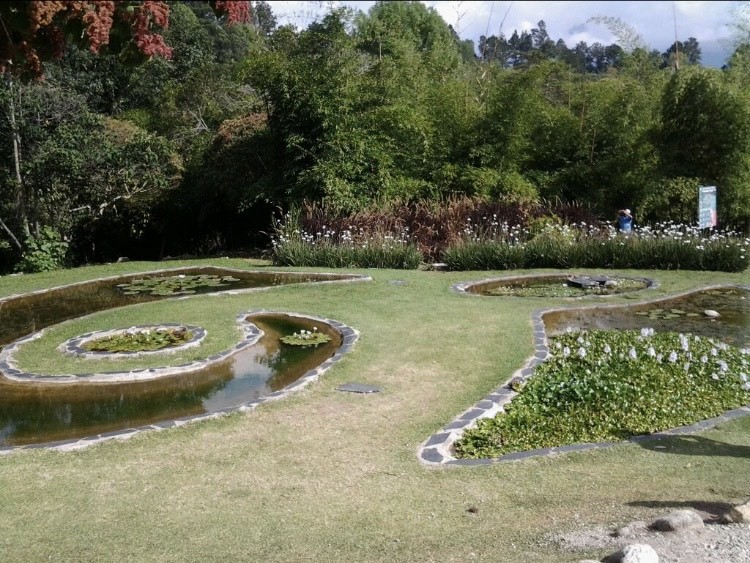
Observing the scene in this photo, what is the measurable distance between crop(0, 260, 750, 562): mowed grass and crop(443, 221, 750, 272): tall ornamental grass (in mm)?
6243

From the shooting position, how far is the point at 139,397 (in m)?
5.46

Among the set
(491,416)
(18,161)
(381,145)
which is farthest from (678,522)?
(18,161)

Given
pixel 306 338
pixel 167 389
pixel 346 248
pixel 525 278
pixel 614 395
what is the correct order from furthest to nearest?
1. pixel 346 248
2. pixel 525 278
3. pixel 306 338
4. pixel 167 389
5. pixel 614 395

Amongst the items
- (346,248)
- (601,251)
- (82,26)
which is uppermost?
(82,26)

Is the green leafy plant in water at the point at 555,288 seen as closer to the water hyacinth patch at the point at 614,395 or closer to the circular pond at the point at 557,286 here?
the circular pond at the point at 557,286

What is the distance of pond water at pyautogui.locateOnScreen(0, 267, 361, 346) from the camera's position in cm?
830

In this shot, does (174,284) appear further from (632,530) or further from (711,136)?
(711,136)

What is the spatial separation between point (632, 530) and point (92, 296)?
8.66 m

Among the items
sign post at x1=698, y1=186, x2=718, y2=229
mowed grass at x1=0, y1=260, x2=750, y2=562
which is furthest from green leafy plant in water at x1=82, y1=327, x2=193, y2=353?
sign post at x1=698, y1=186, x2=718, y2=229

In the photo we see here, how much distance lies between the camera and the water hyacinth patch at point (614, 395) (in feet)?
14.4

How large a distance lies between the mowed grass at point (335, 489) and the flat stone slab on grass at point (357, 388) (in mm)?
103

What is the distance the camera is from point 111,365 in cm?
612

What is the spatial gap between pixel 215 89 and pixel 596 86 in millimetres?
10176

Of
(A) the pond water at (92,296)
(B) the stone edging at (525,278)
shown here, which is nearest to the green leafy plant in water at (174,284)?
(A) the pond water at (92,296)
